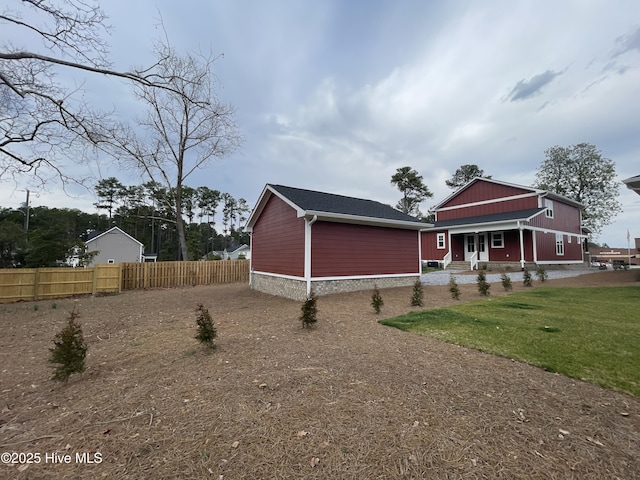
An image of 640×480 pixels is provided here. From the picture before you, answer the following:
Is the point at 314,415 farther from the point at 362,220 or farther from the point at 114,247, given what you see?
the point at 114,247

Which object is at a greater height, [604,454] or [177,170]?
[177,170]

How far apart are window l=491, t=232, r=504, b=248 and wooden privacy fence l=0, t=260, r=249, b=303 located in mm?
17937

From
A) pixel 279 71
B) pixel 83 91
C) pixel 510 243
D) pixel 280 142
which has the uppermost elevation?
pixel 279 71

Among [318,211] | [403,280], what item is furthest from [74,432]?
[403,280]

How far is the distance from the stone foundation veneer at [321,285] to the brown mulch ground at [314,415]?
4.92 metres

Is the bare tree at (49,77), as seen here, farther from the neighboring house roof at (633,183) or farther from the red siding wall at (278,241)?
the neighboring house roof at (633,183)

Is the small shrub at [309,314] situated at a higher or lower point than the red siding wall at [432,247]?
lower

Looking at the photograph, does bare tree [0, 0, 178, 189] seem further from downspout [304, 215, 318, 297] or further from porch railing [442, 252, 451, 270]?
porch railing [442, 252, 451, 270]

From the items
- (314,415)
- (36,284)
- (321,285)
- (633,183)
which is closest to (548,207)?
(633,183)

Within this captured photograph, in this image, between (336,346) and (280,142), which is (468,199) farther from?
(336,346)

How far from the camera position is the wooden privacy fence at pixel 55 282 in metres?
10.8

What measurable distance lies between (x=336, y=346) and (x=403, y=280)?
Answer: 8.31 m

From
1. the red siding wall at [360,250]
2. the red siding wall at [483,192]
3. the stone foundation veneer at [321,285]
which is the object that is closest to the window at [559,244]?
the red siding wall at [483,192]

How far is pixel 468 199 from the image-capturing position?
23.7m
